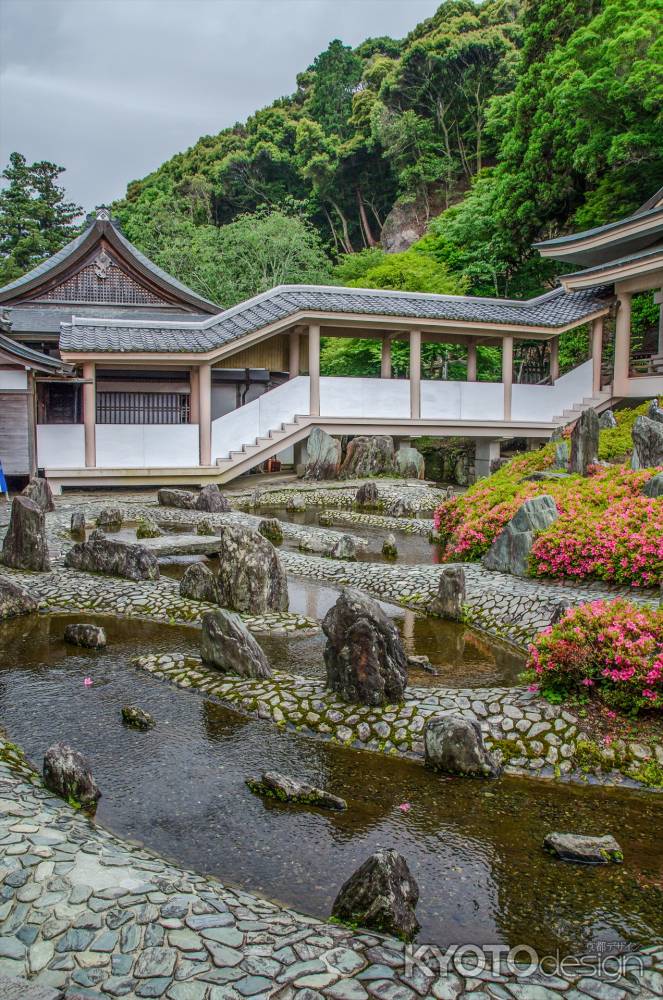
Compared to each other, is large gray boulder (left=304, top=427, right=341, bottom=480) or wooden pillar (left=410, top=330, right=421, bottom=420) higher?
wooden pillar (left=410, top=330, right=421, bottom=420)

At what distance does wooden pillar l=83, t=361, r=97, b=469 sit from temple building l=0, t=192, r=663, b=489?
4 centimetres

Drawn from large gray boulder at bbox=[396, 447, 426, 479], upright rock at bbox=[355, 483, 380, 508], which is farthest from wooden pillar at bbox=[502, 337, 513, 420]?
upright rock at bbox=[355, 483, 380, 508]

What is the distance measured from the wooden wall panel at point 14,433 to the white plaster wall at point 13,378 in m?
0.27

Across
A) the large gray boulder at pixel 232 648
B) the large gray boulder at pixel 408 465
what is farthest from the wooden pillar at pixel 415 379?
the large gray boulder at pixel 232 648

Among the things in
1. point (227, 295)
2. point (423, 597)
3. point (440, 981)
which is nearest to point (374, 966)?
point (440, 981)

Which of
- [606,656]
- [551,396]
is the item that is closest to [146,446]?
[551,396]

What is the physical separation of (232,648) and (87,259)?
2358cm

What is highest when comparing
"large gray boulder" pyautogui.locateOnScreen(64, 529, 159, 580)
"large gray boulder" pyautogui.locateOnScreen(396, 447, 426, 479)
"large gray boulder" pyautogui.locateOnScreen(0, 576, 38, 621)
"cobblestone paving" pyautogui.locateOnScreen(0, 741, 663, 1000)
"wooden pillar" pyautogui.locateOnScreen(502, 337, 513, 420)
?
"wooden pillar" pyautogui.locateOnScreen(502, 337, 513, 420)

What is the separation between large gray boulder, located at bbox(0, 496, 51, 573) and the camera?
12.4 meters

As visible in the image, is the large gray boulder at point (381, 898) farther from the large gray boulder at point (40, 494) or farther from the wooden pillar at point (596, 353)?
the wooden pillar at point (596, 353)

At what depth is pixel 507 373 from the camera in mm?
25797

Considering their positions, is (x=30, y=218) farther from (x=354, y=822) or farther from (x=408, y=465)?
(x=354, y=822)

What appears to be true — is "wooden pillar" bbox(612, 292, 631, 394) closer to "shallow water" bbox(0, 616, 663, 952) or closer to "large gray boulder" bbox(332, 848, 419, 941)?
"shallow water" bbox(0, 616, 663, 952)

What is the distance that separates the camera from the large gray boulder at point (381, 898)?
13.9ft
